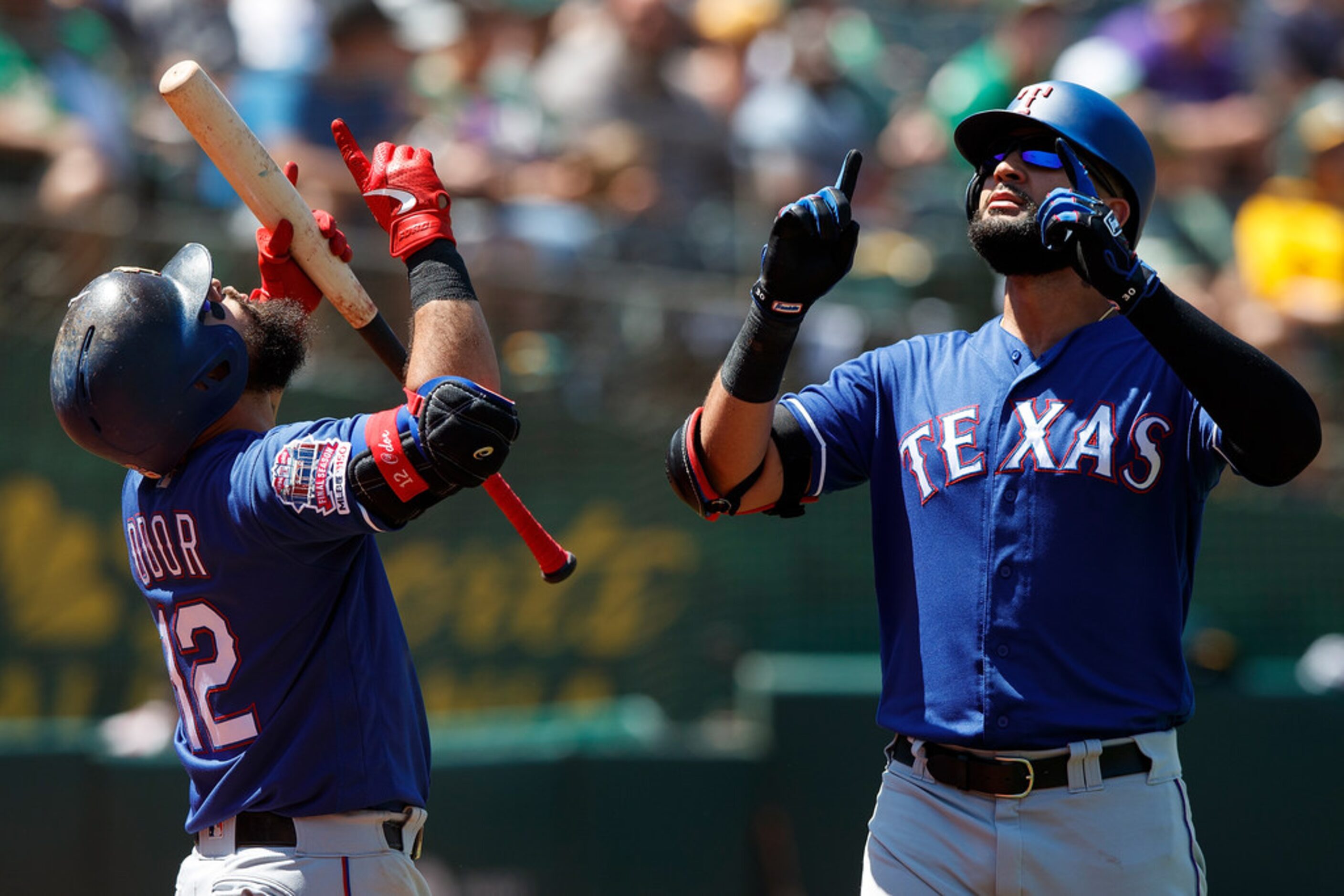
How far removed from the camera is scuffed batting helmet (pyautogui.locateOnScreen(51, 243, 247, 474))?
2762mm

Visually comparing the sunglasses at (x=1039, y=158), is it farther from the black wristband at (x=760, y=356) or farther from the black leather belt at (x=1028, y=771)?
the black leather belt at (x=1028, y=771)

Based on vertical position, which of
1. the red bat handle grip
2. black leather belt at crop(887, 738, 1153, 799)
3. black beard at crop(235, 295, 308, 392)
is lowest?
black leather belt at crop(887, 738, 1153, 799)

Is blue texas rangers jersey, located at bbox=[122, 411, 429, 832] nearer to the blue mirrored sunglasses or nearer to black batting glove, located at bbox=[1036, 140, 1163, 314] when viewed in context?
black batting glove, located at bbox=[1036, 140, 1163, 314]

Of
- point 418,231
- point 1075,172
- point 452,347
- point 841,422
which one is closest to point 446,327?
point 452,347

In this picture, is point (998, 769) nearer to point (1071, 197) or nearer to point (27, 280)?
point (1071, 197)

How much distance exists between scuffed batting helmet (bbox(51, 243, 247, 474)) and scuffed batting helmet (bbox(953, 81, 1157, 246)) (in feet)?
5.33

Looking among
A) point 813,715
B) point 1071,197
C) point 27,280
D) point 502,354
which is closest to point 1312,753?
point 813,715

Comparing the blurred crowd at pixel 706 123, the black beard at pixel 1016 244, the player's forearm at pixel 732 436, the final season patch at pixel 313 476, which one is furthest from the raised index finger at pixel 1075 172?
the blurred crowd at pixel 706 123

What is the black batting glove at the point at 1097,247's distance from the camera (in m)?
2.78

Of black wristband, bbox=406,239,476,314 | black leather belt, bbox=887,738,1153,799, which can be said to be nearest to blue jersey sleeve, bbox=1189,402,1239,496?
black leather belt, bbox=887,738,1153,799

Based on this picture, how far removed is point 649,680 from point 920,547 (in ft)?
11.6

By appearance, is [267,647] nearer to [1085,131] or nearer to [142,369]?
[142,369]

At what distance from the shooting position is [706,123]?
794 cm

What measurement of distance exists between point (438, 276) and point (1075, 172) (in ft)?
4.19
